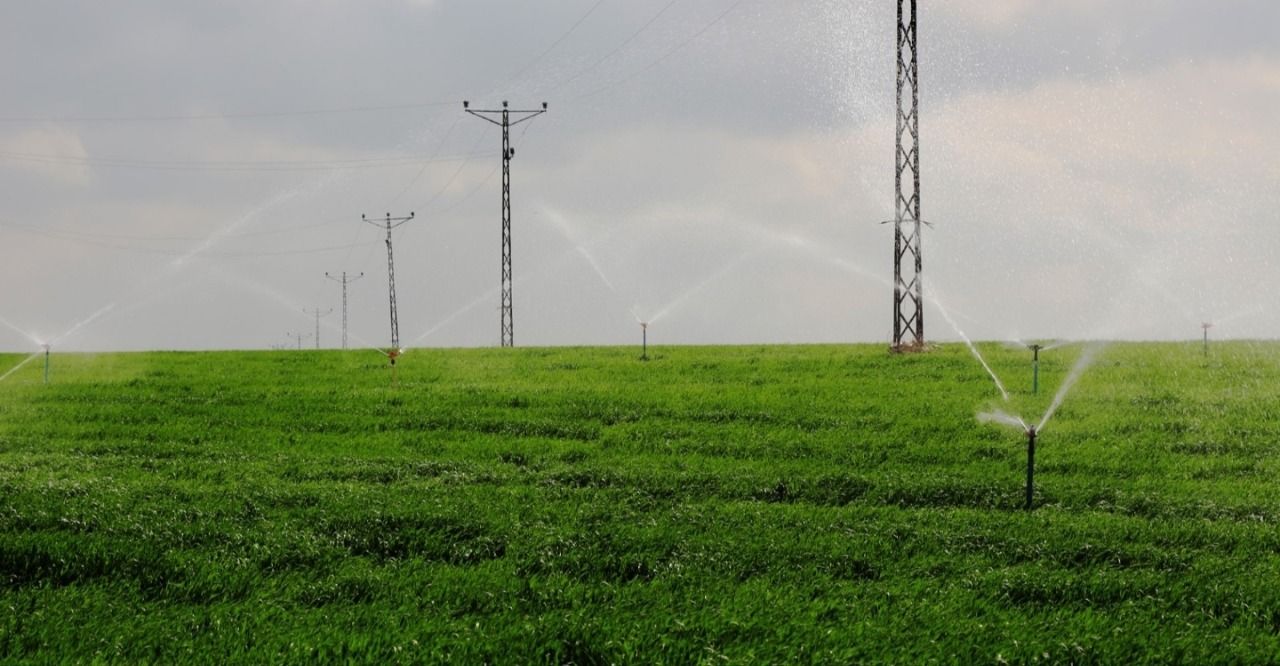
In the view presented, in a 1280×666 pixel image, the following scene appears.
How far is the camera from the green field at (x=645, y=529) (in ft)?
25.0

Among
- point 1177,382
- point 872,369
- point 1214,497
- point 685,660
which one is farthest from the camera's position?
point 872,369

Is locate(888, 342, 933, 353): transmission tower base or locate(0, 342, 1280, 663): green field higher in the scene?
locate(888, 342, 933, 353): transmission tower base

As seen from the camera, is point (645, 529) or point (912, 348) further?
point (912, 348)

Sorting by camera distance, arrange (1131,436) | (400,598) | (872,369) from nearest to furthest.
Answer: (400,598)
(1131,436)
(872,369)

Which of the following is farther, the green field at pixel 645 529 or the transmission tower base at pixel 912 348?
the transmission tower base at pixel 912 348

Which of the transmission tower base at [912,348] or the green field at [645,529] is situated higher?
the transmission tower base at [912,348]

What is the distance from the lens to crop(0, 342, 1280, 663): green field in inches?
300

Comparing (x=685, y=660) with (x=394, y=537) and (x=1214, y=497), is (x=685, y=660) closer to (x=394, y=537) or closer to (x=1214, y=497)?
(x=394, y=537)

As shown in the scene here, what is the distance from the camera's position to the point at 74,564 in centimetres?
949

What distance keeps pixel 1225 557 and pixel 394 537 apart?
26.6 feet

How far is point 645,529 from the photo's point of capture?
1067cm

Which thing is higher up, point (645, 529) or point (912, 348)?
point (912, 348)

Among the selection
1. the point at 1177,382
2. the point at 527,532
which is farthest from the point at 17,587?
the point at 1177,382

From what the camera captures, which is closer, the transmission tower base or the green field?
the green field
